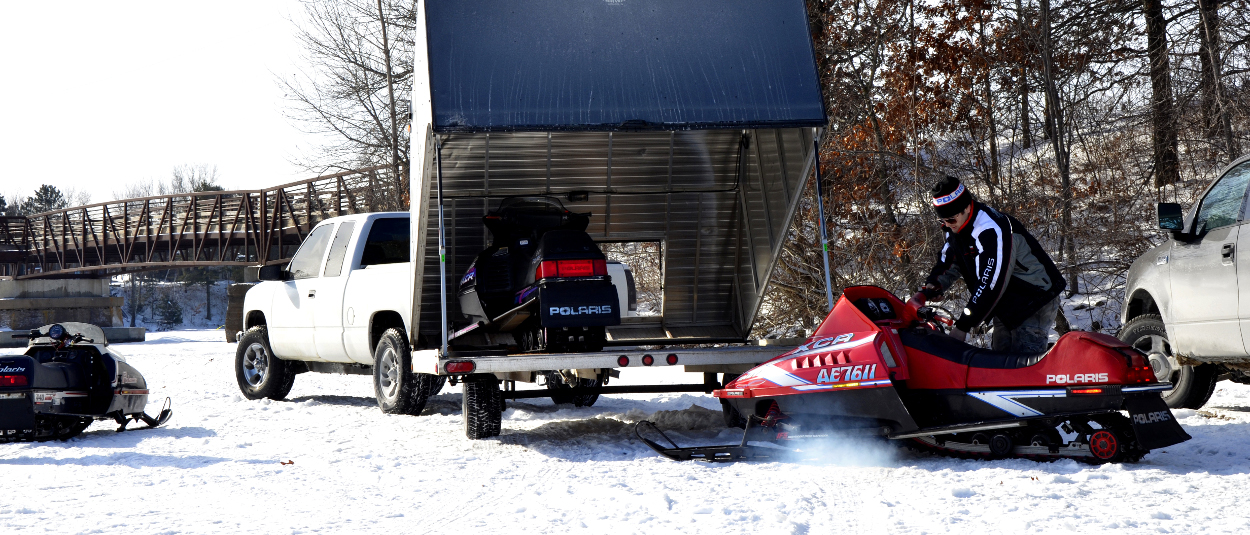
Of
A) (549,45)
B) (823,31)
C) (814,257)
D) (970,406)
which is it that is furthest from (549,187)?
(823,31)

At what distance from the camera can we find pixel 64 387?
25.1 ft

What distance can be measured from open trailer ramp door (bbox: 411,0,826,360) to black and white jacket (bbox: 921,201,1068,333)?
1.32 metres

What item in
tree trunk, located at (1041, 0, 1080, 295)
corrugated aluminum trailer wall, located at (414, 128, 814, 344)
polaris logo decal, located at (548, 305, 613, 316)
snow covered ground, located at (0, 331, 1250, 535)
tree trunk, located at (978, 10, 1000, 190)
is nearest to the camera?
snow covered ground, located at (0, 331, 1250, 535)

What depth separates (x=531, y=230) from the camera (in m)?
7.90

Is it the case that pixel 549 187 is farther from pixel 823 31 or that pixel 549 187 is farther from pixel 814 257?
pixel 823 31

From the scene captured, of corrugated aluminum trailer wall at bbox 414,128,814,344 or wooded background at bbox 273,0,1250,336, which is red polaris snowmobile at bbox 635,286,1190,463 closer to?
corrugated aluminum trailer wall at bbox 414,128,814,344

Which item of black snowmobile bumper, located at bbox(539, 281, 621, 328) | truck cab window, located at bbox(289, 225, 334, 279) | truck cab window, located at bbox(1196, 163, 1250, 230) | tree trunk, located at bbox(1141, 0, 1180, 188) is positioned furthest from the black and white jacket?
tree trunk, located at bbox(1141, 0, 1180, 188)

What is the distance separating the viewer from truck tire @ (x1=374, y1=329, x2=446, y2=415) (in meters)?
8.97

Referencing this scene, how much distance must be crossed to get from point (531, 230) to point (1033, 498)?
435cm

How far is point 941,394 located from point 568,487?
6.83 feet

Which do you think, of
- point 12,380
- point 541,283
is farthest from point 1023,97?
point 12,380

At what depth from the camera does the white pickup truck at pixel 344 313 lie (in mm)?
9148

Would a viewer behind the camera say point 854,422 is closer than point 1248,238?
Yes

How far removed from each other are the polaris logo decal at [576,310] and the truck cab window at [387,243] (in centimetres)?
353
